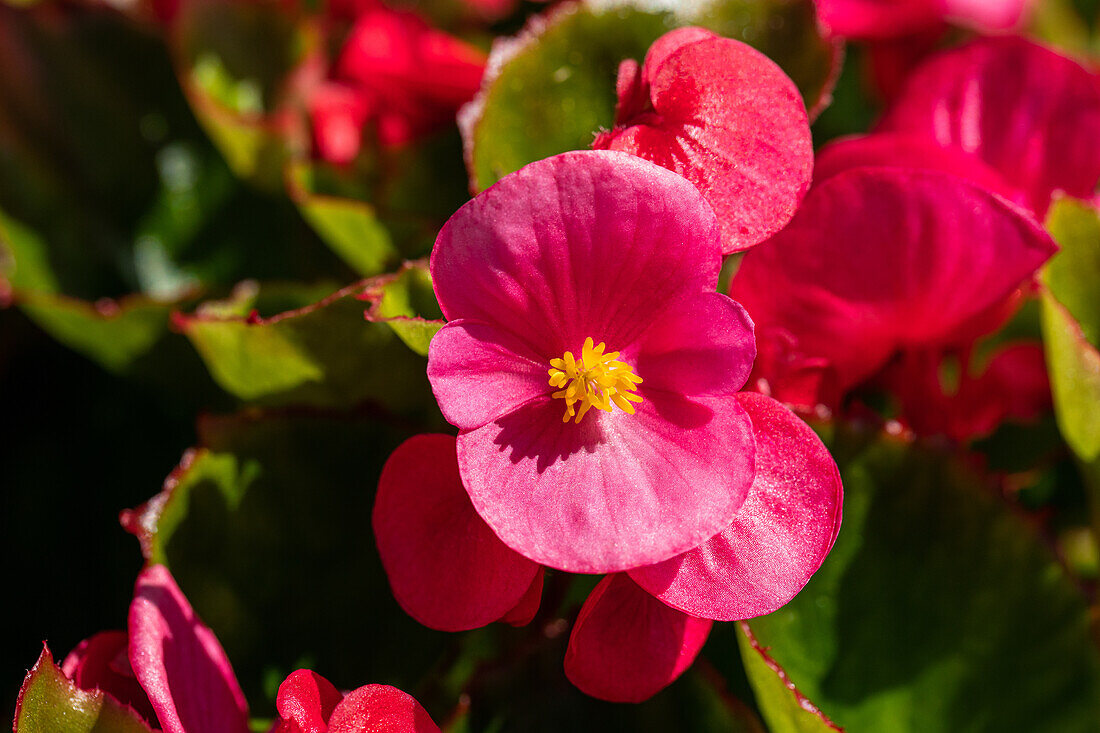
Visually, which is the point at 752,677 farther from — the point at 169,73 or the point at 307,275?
the point at 169,73

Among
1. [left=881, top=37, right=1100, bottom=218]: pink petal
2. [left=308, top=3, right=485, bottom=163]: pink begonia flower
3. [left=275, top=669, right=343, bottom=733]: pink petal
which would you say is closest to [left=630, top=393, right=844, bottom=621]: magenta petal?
[left=275, top=669, right=343, bottom=733]: pink petal

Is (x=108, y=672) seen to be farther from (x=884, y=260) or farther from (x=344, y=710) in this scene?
(x=884, y=260)

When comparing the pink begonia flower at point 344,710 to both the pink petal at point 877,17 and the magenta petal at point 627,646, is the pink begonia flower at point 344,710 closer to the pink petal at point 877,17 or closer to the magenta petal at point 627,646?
the magenta petal at point 627,646

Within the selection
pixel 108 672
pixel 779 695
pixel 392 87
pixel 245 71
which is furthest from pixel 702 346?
pixel 245 71

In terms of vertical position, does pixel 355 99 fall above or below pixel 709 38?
below

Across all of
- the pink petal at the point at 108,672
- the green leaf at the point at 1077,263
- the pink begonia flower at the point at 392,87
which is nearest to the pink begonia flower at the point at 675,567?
the pink petal at the point at 108,672

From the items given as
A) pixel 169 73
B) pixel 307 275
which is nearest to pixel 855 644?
pixel 307 275

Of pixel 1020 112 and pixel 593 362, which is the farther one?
pixel 1020 112
